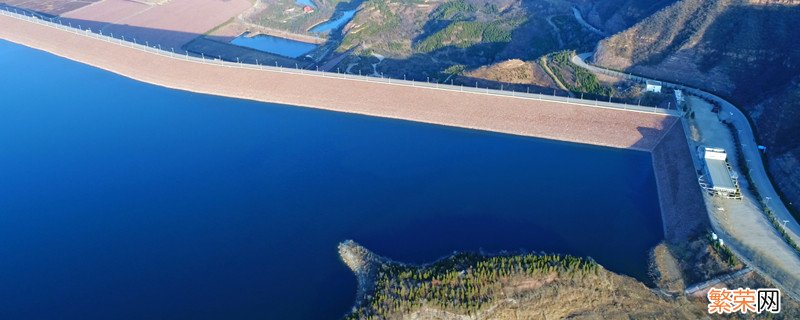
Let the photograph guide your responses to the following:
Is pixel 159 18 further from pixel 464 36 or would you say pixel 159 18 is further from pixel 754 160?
pixel 754 160

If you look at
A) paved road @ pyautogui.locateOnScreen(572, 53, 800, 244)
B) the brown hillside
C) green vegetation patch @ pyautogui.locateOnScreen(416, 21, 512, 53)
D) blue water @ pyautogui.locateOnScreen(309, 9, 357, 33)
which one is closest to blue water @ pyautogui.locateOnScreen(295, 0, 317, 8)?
blue water @ pyautogui.locateOnScreen(309, 9, 357, 33)

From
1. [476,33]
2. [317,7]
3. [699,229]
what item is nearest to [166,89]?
[476,33]

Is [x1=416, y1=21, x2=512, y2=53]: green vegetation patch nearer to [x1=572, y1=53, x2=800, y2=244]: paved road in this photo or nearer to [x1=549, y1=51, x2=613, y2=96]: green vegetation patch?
[x1=549, y1=51, x2=613, y2=96]: green vegetation patch

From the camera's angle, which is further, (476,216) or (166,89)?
(166,89)

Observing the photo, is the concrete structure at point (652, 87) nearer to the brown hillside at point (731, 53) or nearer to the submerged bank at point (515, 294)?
the brown hillside at point (731, 53)

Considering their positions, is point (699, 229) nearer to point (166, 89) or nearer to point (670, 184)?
point (670, 184)

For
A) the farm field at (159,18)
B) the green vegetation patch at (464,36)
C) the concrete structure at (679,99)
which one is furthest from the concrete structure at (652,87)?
the farm field at (159,18)
